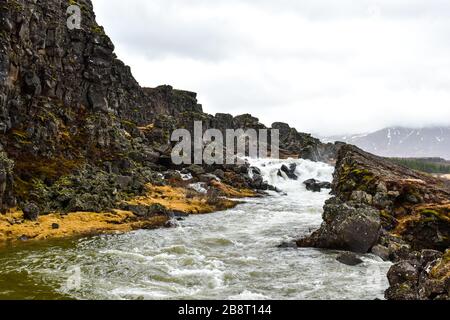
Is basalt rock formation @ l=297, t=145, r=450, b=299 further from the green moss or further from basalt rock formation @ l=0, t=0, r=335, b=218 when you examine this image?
basalt rock formation @ l=0, t=0, r=335, b=218

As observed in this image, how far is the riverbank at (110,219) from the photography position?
35.9m

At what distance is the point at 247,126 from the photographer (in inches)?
7013

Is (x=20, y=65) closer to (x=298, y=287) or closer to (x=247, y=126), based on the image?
(x=298, y=287)

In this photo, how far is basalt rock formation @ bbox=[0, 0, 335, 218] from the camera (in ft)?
152

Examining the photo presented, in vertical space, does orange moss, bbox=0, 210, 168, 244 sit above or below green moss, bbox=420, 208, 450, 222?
below

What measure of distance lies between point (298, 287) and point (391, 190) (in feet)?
75.6

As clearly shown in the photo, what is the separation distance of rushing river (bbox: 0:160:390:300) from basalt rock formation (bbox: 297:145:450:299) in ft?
5.76

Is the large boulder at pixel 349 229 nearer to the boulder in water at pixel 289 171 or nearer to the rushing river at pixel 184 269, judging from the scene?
the rushing river at pixel 184 269

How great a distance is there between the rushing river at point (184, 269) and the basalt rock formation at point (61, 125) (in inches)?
461

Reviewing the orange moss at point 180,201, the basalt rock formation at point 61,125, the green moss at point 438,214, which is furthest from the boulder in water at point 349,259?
the orange moss at point 180,201
